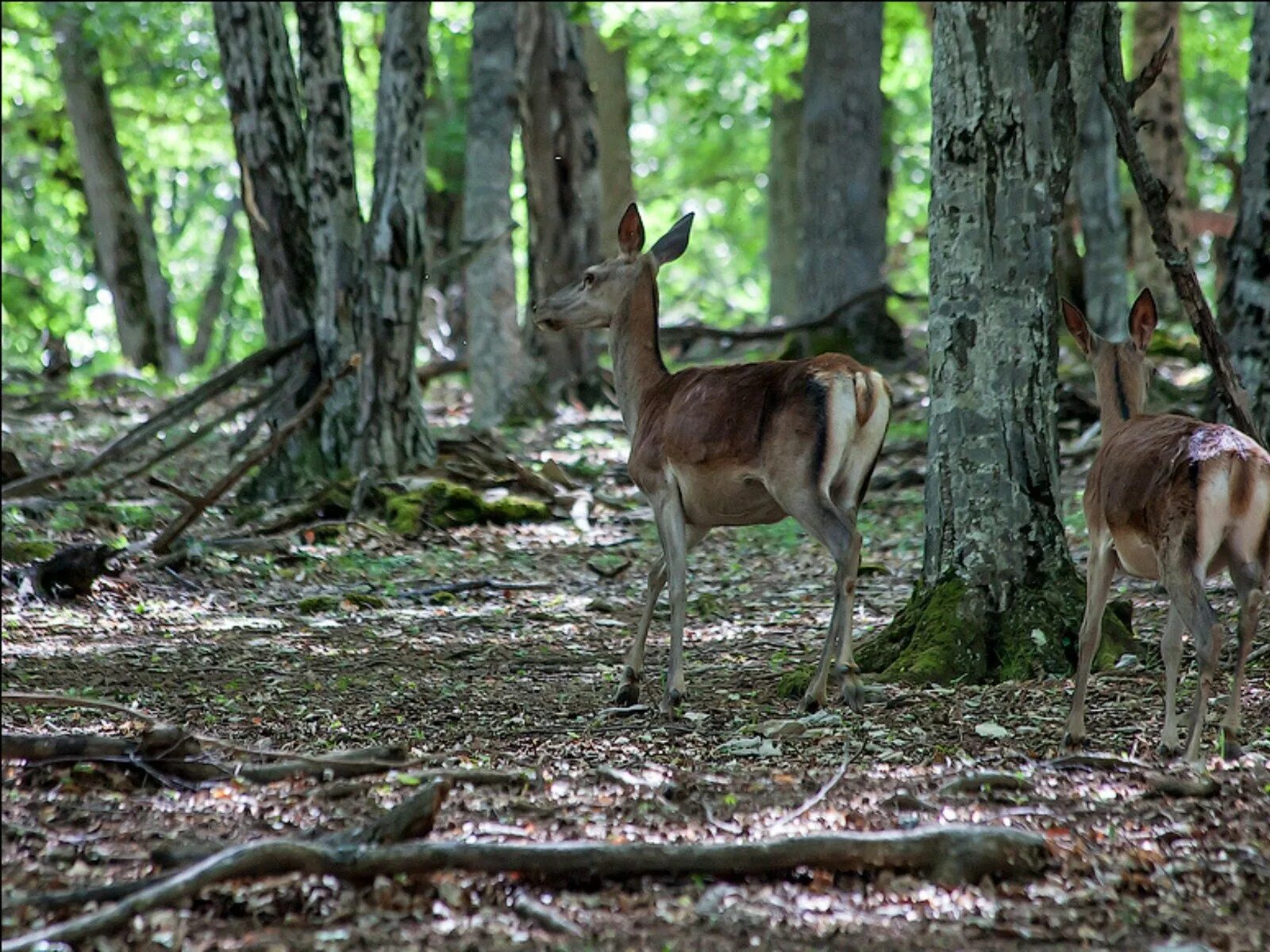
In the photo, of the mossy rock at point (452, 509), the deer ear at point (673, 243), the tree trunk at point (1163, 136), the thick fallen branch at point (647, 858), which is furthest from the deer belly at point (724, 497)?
the tree trunk at point (1163, 136)

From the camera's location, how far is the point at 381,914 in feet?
13.7

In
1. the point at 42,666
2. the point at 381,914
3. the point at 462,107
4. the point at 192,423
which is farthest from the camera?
the point at 462,107

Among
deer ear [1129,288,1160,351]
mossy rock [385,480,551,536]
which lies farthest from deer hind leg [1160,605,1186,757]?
mossy rock [385,480,551,536]

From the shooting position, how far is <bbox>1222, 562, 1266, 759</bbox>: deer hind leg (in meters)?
5.65

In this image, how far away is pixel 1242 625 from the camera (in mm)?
5695

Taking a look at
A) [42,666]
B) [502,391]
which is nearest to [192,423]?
[502,391]

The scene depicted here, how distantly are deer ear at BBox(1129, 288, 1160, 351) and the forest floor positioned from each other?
1489mm

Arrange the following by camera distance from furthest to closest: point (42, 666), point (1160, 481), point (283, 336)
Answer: point (283, 336), point (42, 666), point (1160, 481)

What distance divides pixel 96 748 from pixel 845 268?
44.7 feet

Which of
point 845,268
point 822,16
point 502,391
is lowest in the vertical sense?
point 502,391

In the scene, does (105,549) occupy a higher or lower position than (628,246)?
lower

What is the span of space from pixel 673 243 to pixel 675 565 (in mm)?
1946

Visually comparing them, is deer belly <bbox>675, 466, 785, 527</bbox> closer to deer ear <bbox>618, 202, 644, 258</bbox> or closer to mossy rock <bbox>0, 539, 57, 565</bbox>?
deer ear <bbox>618, 202, 644, 258</bbox>

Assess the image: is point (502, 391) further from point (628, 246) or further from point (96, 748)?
point (96, 748)
